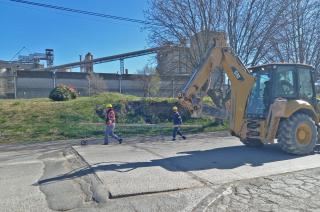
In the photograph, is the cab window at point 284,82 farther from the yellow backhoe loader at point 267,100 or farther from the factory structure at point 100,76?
the factory structure at point 100,76

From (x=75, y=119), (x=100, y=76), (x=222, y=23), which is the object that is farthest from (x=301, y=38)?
(x=100, y=76)

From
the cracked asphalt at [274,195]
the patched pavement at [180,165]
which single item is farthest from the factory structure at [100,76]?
the cracked asphalt at [274,195]

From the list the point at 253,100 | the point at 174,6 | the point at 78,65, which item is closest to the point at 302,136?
the point at 253,100

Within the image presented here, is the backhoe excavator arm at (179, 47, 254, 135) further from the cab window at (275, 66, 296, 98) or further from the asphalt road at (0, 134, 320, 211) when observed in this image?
the asphalt road at (0, 134, 320, 211)

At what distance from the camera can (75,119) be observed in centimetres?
1578

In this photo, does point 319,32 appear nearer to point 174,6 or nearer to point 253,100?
point 174,6

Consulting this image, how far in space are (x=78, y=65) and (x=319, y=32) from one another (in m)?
40.1

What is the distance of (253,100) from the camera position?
10039 millimetres

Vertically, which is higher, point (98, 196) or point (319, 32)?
point (319, 32)

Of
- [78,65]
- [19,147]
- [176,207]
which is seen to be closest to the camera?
[176,207]

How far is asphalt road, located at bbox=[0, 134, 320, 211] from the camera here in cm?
501

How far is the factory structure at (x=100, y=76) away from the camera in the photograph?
56.1 feet

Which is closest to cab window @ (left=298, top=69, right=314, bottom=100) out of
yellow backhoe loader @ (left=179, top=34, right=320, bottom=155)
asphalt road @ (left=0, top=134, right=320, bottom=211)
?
yellow backhoe loader @ (left=179, top=34, right=320, bottom=155)

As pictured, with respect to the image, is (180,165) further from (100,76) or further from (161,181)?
(100,76)
